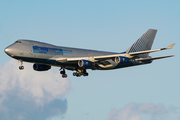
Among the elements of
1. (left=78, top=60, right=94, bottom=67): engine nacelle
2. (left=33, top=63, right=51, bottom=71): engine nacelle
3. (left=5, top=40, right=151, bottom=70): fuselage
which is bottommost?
(left=33, top=63, right=51, bottom=71): engine nacelle

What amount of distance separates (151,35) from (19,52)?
110 ft

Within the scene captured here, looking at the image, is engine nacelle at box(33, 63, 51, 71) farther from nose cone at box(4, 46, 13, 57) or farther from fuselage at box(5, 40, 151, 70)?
nose cone at box(4, 46, 13, 57)

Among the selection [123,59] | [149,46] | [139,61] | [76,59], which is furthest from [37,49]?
[149,46]

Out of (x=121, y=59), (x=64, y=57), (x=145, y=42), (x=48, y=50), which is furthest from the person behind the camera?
(x=145, y=42)

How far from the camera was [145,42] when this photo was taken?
7294cm

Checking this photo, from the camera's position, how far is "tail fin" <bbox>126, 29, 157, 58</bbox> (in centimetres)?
7144

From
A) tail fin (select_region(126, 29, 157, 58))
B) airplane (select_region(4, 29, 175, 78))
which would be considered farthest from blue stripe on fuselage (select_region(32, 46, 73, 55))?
tail fin (select_region(126, 29, 157, 58))

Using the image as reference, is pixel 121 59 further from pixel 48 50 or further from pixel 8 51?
pixel 8 51

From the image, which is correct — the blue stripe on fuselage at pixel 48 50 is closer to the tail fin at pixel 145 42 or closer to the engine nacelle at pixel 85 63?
the engine nacelle at pixel 85 63

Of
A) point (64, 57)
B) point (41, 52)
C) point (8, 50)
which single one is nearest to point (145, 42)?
point (64, 57)

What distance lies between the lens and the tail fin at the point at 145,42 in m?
71.4

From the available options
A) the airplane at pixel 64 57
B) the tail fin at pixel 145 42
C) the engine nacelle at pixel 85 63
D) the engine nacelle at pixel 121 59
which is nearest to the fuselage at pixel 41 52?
the airplane at pixel 64 57

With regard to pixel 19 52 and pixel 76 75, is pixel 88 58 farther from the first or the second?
pixel 19 52

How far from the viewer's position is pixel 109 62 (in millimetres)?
63250
